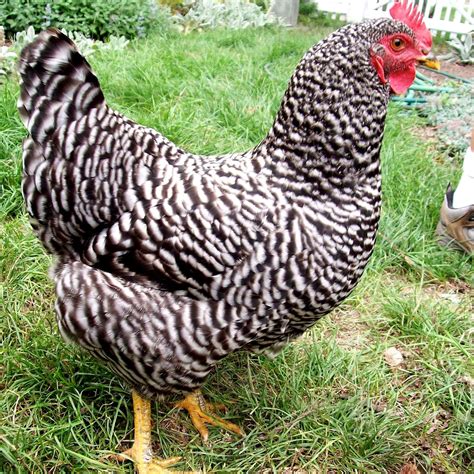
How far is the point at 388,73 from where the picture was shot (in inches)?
75.0

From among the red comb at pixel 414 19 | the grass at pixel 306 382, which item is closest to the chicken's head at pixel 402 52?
the red comb at pixel 414 19

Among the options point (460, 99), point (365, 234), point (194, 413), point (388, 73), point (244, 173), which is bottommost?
point (194, 413)

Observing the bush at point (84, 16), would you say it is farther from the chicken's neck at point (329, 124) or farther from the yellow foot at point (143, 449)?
the yellow foot at point (143, 449)

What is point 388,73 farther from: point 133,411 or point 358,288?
point 133,411

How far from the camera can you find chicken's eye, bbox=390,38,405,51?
188cm

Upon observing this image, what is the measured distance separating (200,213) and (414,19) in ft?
3.49

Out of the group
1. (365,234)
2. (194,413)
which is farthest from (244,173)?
(194,413)

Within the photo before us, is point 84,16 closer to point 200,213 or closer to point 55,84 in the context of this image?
point 55,84

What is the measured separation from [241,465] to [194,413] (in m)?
0.32

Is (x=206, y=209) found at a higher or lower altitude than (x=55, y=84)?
lower

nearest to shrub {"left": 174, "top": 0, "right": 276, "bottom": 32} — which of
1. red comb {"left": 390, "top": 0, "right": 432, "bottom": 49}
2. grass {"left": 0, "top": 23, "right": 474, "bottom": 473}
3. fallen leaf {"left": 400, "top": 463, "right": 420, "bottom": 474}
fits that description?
grass {"left": 0, "top": 23, "right": 474, "bottom": 473}

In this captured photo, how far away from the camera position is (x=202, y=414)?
2.41 m

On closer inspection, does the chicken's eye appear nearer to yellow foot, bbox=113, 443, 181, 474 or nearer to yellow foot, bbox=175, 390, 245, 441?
yellow foot, bbox=175, 390, 245, 441

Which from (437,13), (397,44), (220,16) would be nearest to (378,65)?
(397,44)
